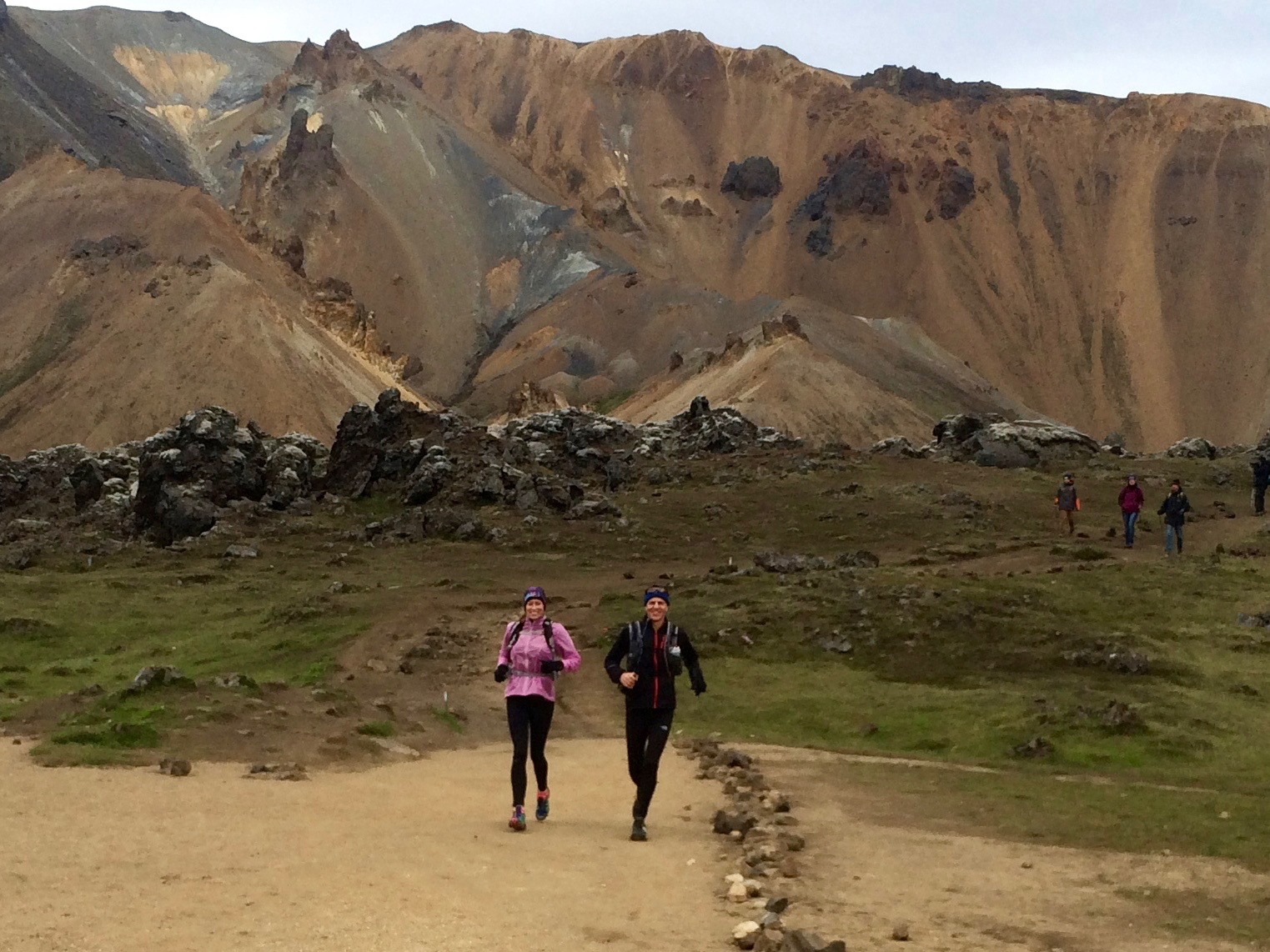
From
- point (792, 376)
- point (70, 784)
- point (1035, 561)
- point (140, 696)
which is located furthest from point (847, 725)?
point (792, 376)

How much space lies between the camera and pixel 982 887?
10.5 metres

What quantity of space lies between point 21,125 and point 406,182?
36.0 metres

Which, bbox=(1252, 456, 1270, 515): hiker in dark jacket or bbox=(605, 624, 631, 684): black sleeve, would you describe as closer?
bbox=(605, 624, 631, 684): black sleeve

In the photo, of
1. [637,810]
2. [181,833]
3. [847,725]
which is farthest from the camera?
[847,725]

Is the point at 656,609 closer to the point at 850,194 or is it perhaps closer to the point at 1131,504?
the point at 1131,504

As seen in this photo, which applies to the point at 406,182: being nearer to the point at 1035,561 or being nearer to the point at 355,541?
the point at 355,541

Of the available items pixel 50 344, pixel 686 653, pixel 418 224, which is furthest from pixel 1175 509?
pixel 418 224

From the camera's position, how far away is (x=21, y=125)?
460 feet

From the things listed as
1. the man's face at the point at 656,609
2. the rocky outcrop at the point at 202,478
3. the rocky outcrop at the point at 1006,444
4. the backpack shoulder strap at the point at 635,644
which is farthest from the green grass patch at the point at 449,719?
the rocky outcrop at the point at 1006,444

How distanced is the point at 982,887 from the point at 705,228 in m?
159

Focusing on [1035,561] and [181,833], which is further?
[1035,561]

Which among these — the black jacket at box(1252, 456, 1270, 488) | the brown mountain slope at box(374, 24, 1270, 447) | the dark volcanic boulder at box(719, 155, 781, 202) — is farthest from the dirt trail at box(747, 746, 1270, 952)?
the dark volcanic boulder at box(719, 155, 781, 202)

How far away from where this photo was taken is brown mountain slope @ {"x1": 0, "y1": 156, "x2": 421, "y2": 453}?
82188 mm

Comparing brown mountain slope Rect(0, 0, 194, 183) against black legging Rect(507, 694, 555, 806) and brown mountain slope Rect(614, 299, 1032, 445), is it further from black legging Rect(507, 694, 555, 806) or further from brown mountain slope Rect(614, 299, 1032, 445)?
black legging Rect(507, 694, 555, 806)
